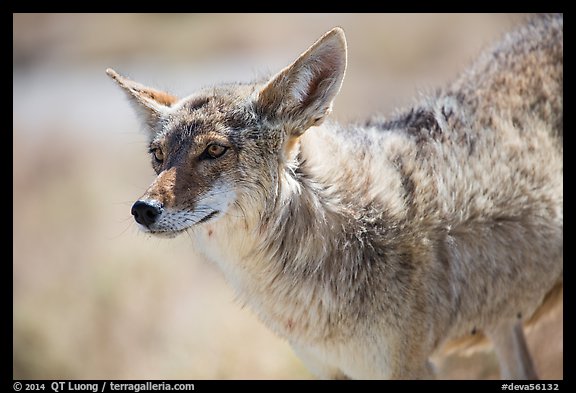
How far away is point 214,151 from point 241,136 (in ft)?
0.64

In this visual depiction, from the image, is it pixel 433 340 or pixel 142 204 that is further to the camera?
pixel 433 340

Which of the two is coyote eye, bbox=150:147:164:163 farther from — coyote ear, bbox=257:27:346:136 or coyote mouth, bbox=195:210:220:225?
coyote ear, bbox=257:27:346:136

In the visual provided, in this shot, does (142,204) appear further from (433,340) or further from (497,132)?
(497,132)

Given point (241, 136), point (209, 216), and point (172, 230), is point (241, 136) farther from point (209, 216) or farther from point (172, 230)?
point (172, 230)

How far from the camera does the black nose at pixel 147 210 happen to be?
4.38 meters

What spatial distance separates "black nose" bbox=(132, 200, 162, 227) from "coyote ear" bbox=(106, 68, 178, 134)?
91 cm

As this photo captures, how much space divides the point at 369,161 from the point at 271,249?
92cm

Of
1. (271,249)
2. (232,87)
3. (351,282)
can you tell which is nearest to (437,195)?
(351,282)

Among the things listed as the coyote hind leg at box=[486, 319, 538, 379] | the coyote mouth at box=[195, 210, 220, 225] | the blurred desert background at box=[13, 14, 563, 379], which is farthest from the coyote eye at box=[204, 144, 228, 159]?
the coyote hind leg at box=[486, 319, 538, 379]

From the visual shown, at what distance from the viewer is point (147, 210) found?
14.4ft

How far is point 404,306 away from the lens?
494 cm

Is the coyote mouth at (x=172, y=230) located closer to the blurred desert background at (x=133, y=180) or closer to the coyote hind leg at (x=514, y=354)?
the blurred desert background at (x=133, y=180)

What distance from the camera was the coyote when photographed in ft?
15.5

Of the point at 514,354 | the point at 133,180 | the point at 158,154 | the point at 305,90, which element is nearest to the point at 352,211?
the point at 305,90
